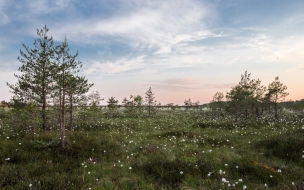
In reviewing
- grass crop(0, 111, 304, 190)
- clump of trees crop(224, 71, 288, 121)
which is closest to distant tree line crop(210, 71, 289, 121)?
clump of trees crop(224, 71, 288, 121)

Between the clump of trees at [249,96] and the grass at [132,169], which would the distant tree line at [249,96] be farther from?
the grass at [132,169]

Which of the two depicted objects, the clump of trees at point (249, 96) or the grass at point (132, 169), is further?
the clump of trees at point (249, 96)

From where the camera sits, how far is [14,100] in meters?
15.7

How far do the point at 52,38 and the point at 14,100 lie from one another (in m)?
5.97

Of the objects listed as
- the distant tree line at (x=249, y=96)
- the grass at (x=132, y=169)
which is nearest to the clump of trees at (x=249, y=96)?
the distant tree line at (x=249, y=96)

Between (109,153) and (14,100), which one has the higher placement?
(14,100)

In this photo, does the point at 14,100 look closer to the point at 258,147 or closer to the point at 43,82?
the point at 43,82

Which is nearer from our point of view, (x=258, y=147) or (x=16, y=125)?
(x=258, y=147)

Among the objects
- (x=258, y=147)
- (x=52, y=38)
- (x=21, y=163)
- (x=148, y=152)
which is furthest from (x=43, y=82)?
(x=258, y=147)

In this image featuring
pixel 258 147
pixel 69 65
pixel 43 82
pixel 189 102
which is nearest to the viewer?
pixel 258 147

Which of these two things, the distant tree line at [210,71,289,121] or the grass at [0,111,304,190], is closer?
the grass at [0,111,304,190]

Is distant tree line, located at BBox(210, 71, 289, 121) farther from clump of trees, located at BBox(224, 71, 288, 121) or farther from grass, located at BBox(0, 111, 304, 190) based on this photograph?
grass, located at BBox(0, 111, 304, 190)

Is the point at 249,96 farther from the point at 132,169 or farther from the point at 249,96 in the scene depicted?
the point at 132,169

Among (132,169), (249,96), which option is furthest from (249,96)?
(132,169)
